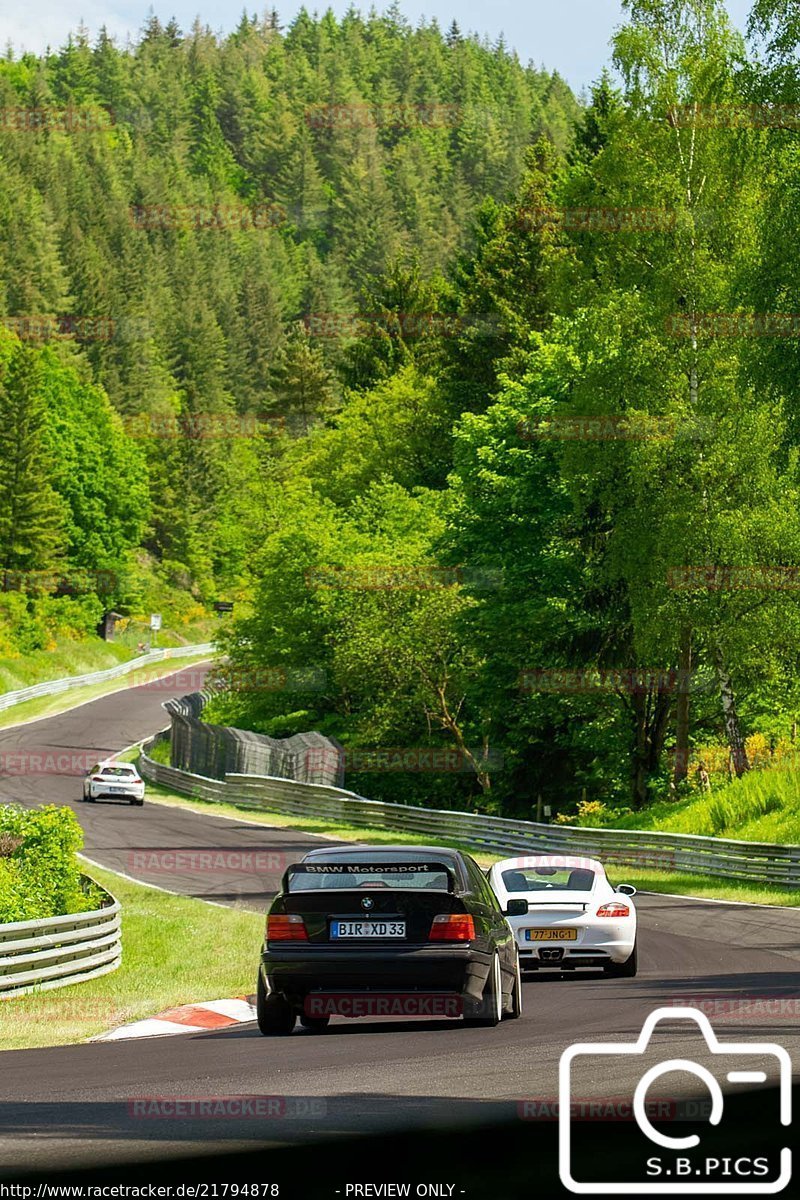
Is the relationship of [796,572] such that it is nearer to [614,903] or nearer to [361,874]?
[614,903]

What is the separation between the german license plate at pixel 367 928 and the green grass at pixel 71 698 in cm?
6691

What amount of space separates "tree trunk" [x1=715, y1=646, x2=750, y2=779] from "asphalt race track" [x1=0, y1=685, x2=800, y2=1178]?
17913mm

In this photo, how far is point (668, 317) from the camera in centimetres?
3962

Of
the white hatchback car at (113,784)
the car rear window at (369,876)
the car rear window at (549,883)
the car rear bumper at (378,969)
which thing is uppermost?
the car rear window at (369,876)

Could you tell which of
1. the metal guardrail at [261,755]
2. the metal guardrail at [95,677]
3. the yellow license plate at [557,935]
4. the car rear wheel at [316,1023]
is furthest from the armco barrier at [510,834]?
the car rear wheel at [316,1023]

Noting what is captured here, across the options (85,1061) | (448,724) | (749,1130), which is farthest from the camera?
(448,724)

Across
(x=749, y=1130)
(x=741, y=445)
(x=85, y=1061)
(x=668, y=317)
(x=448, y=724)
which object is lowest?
(x=448, y=724)

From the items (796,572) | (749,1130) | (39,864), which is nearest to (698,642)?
(796,572)

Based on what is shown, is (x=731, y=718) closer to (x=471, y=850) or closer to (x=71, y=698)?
(x=471, y=850)

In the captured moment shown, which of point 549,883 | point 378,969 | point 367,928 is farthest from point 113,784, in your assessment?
point 378,969

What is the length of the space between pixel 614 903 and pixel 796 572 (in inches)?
809

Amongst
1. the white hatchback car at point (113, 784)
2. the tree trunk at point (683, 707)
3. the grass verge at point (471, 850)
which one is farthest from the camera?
the white hatchback car at point (113, 784)

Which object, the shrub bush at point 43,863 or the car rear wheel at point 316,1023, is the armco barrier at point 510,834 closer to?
the shrub bush at point 43,863

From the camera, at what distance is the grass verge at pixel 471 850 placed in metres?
31.4
